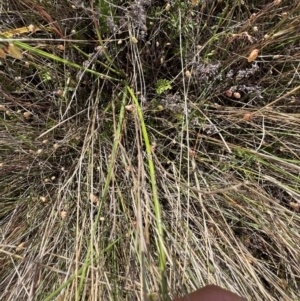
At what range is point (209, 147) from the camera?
42.7 inches

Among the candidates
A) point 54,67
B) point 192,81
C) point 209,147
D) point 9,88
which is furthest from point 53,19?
point 209,147

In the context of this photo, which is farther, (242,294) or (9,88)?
(9,88)

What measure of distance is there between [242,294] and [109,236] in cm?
33

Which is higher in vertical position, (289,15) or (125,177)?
(289,15)

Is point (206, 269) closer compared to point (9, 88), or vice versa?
point (206, 269)

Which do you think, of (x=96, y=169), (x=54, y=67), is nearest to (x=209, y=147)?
(x=96, y=169)

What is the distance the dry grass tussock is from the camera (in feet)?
3.18

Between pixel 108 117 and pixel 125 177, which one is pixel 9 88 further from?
pixel 125 177

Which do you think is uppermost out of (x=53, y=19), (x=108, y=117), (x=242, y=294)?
(x=53, y=19)

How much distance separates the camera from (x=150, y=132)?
1077 mm

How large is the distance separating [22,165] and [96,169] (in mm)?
199

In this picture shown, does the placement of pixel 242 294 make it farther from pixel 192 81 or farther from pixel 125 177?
pixel 192 81

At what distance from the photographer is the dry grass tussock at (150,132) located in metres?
0.97

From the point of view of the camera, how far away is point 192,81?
3.42ft
